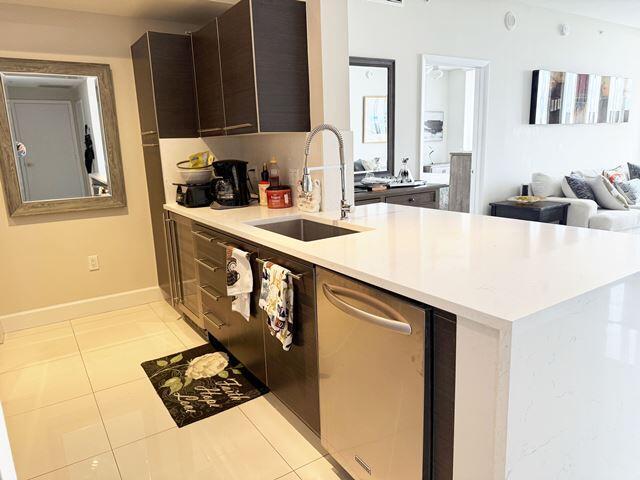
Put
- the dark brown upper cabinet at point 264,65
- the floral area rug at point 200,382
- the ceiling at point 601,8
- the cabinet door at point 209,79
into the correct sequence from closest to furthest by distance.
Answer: the floral area rug at point 200,382
the dark brown upper cabinet at point 264,65
the cabinet door at point 209,79
the ceiling at point 601,8

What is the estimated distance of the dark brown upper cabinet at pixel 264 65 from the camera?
248 cm

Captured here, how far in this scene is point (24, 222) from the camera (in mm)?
3318

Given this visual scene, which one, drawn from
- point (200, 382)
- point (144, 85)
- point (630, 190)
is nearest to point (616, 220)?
point (630, 190)

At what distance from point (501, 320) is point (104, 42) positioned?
353 centimetres

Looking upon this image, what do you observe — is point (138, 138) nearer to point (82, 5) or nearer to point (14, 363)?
point (82, 5)

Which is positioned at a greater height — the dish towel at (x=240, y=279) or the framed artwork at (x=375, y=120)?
the framed artwork at (x=375, y=120)

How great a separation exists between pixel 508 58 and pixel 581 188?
1.65 metres

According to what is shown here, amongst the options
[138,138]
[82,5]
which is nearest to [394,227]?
[138,138]

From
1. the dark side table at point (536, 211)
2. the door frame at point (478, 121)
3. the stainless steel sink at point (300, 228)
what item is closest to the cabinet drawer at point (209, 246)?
the stainless steel sink at point (300, 228)

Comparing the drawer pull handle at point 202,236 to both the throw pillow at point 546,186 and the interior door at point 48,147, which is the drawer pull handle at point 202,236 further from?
the throw pillow at point 546,186

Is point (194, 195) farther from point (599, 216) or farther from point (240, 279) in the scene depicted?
point (599, 216)

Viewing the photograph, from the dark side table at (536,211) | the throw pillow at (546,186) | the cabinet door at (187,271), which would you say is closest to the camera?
the cabinet door at (187,271)

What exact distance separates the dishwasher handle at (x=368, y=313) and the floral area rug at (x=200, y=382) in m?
1.08

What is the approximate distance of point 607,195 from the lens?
500 centimetres
